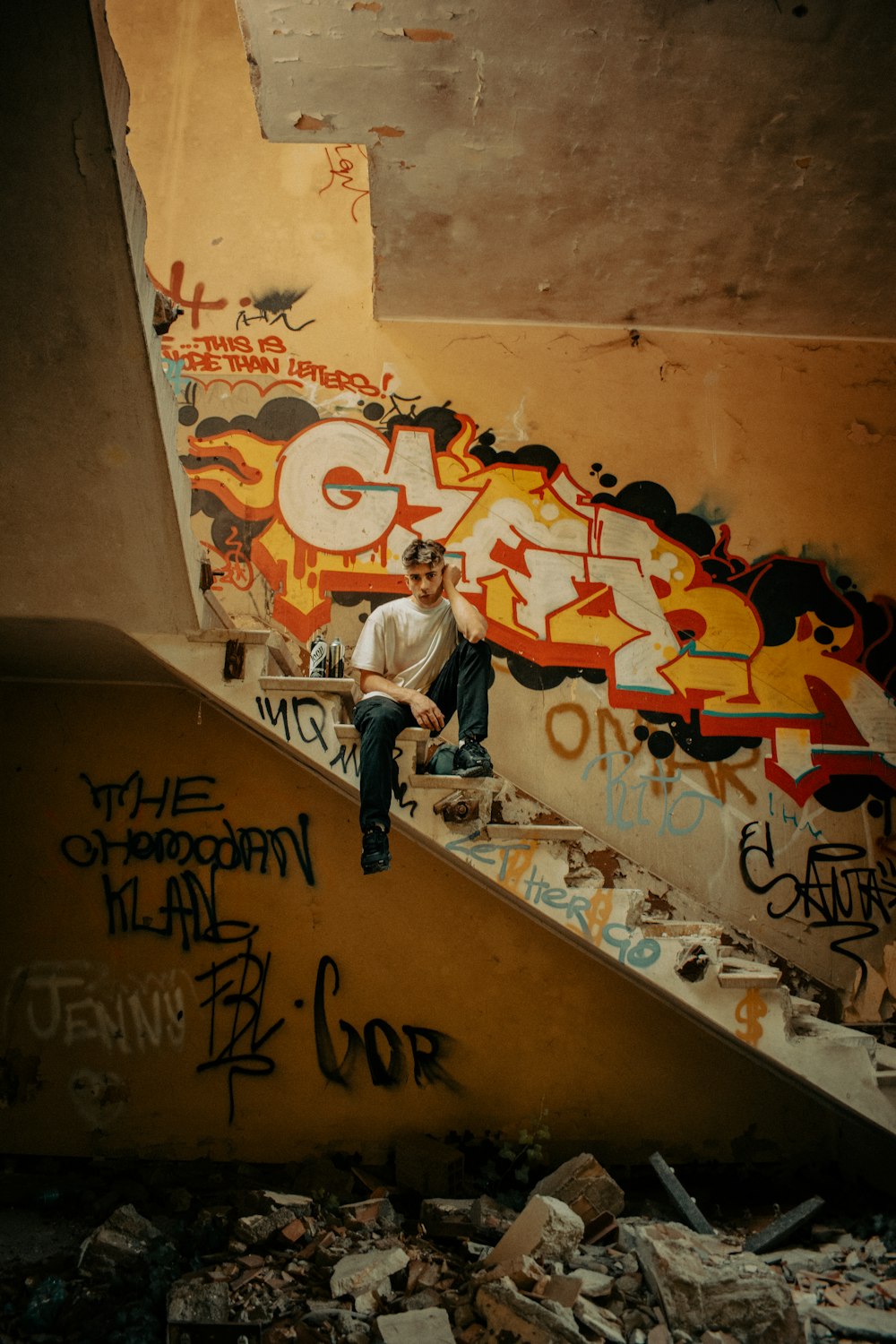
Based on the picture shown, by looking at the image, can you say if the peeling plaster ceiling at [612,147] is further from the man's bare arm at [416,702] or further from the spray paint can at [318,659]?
the man's bare arm at [416,702]

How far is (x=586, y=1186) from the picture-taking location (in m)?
5.36

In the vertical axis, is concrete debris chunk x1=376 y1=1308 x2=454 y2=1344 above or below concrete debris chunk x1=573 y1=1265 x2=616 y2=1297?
above

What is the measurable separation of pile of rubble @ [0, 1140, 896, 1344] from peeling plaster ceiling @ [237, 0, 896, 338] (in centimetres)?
605

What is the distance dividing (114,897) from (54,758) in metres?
1.06

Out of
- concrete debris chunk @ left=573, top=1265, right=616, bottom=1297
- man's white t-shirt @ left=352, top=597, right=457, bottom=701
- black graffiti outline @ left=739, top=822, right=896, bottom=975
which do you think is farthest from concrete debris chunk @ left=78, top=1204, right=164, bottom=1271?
black graffiti outline @ left=739, top=822, right=896, bottom=975

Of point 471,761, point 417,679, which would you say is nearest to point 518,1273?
point 471,761

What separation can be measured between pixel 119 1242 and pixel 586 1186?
258 cm

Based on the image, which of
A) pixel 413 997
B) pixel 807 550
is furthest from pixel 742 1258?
pixel 807 550

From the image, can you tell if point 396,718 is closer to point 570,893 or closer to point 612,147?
point 570,893

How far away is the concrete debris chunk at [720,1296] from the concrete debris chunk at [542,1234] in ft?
1.25

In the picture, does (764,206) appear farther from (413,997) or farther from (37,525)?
(413,997)

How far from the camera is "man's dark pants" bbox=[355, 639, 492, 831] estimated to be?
4.72 m

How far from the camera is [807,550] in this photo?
278 inches

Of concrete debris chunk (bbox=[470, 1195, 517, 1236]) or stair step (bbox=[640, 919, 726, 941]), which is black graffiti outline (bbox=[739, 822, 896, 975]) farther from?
concrete debris chunk (bbox=[470, 1195, 517, 1236])
